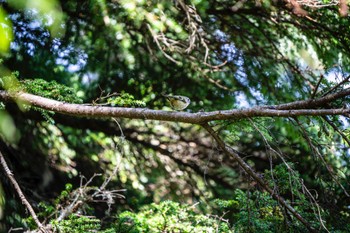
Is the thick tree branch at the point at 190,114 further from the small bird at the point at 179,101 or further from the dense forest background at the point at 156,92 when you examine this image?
the dense forest background at the point at 156,92

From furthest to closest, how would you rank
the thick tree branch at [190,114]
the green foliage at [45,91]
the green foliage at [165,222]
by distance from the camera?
the green foliage at [165,222]
the green foliage at [45,91]
the thick tree branch at [190,114]

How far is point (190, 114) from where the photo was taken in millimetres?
2664

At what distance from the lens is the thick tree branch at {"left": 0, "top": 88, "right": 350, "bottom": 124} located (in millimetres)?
2352

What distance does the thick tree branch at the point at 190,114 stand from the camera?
235 centimetres

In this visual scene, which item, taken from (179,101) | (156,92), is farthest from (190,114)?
(156,92)

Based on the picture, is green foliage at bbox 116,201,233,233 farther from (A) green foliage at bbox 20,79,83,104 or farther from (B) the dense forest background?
(A) green foliage at bbox 20,79,83,104

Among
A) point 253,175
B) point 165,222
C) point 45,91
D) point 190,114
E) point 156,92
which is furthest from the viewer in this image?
point 156,92

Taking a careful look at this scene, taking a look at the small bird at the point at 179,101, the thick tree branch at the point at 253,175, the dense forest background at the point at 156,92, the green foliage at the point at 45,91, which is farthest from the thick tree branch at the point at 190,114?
the dense forest background at the point at 156,92

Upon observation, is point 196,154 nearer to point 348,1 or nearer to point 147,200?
point 147,200

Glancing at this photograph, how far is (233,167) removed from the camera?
5781 millimetres

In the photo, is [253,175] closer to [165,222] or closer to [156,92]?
[165,222]

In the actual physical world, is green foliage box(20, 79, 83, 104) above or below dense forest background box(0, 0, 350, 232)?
above

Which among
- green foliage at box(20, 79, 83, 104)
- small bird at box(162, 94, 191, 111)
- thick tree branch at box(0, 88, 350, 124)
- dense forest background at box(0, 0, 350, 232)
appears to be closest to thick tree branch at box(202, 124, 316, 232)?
thick tree branch at box(0, 88, 350, 124)

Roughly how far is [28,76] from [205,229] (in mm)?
2742
